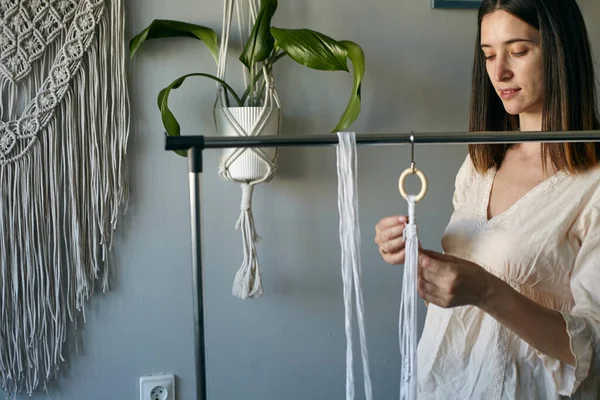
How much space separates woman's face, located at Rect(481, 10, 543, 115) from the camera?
1037mm

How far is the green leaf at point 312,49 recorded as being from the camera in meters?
1.17

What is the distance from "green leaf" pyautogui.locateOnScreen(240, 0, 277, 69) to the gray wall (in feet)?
0.34

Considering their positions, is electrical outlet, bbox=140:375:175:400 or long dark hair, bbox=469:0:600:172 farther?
electrical outlet, bbox=140:375:175:400

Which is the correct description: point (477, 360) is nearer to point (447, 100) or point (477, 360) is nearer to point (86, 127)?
point (447, 100)

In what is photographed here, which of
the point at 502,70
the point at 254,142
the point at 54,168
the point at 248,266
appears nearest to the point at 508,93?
the point at 502,70

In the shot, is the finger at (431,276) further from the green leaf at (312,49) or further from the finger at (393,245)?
the green leaf at (312,49)

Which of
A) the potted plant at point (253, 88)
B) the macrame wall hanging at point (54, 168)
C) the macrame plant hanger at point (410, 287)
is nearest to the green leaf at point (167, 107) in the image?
the potted plant at point (253, 88)

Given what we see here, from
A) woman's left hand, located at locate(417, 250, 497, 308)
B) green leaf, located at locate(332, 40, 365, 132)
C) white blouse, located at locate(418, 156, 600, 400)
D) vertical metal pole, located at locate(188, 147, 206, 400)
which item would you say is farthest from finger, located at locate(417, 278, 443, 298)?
green leaf, located at locate(332, 40, 365, 132)

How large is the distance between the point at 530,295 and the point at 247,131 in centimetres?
53

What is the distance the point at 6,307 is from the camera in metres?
1.27

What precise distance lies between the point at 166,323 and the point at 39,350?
0.23 m

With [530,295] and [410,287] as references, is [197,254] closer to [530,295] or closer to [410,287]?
[410,287]

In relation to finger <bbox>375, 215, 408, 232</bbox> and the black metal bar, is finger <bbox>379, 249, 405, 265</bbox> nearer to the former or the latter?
finger <bbox>375, 215, 408, 232</bbox>

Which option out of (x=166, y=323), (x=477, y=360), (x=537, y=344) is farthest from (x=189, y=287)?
(x=537, y=344)
